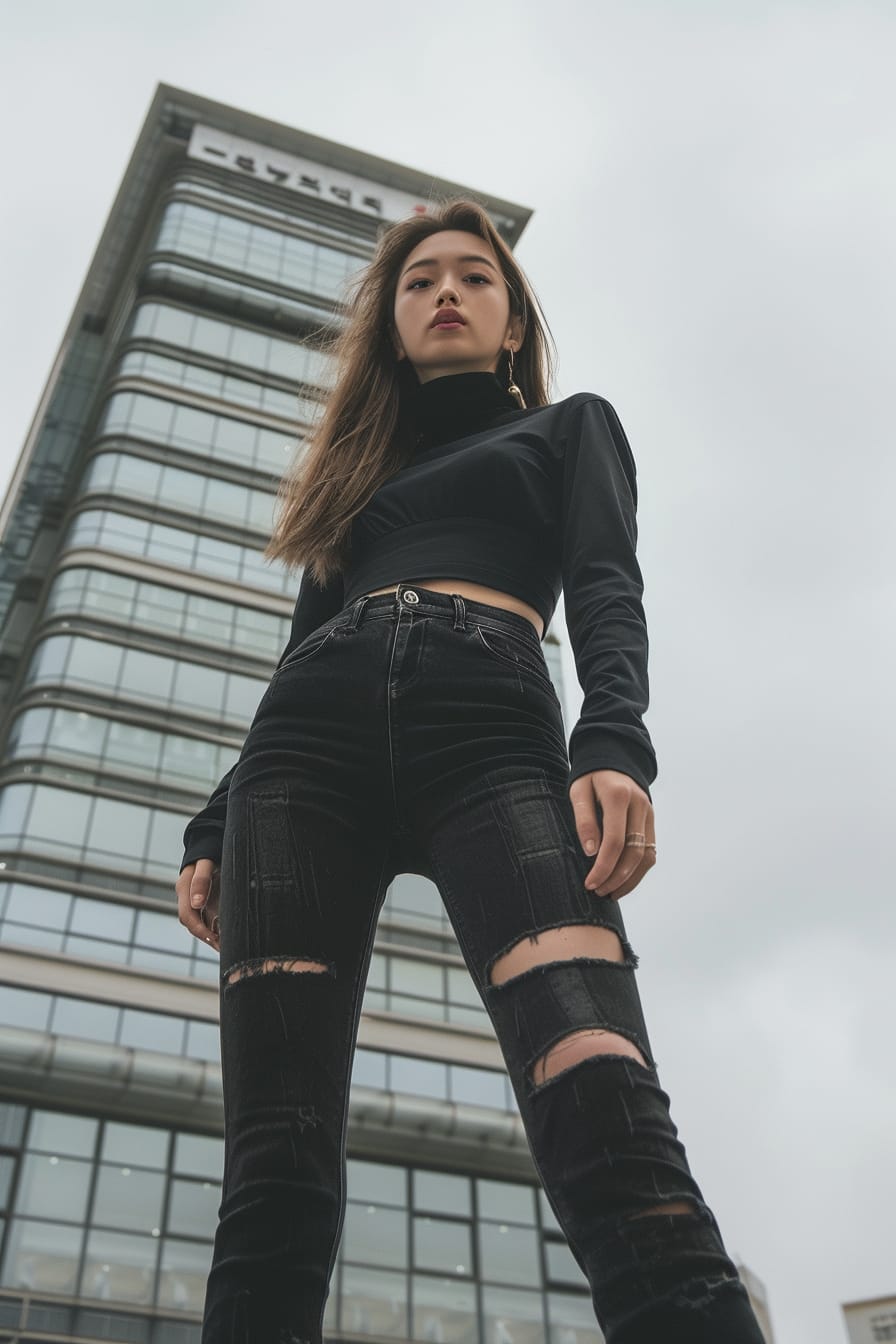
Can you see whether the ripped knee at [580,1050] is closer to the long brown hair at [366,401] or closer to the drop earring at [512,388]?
the long brown hair at [366,401]

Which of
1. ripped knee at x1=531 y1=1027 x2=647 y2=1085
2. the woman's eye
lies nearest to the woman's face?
the woman's eye

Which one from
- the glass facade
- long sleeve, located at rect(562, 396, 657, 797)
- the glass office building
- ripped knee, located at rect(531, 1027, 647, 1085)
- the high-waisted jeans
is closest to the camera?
the high-waisted jeans

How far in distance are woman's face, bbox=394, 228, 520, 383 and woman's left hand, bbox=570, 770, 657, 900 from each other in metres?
1.30

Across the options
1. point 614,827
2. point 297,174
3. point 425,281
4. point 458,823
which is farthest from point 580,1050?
point 297,174

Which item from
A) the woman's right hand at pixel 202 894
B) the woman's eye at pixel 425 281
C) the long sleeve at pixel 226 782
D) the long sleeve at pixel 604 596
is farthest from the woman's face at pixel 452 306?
the woman's right hand at pixel 202 894

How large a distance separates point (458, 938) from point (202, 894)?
637mm

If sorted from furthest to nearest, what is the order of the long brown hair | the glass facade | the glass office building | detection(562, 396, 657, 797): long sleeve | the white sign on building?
1. the white sign on building
2. the glass office building
3. the glass facade
4. the long brown hair
5. detection(562, 396, 657, 797): long sleeve

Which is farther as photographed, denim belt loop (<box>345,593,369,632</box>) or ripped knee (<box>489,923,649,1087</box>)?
denim belt loop (<box>345,593,369,632</box>)

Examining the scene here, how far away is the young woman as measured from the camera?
1.66 meters

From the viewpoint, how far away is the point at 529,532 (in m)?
2.53

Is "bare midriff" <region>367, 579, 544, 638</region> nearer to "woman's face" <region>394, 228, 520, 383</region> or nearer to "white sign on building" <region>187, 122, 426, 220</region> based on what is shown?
"woman's face" <region>394, 228, 520, 383</region>

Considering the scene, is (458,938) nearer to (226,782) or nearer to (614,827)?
(614,827)

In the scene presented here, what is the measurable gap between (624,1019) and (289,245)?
4186 cm

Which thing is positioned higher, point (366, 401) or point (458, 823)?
point (366, 401)
